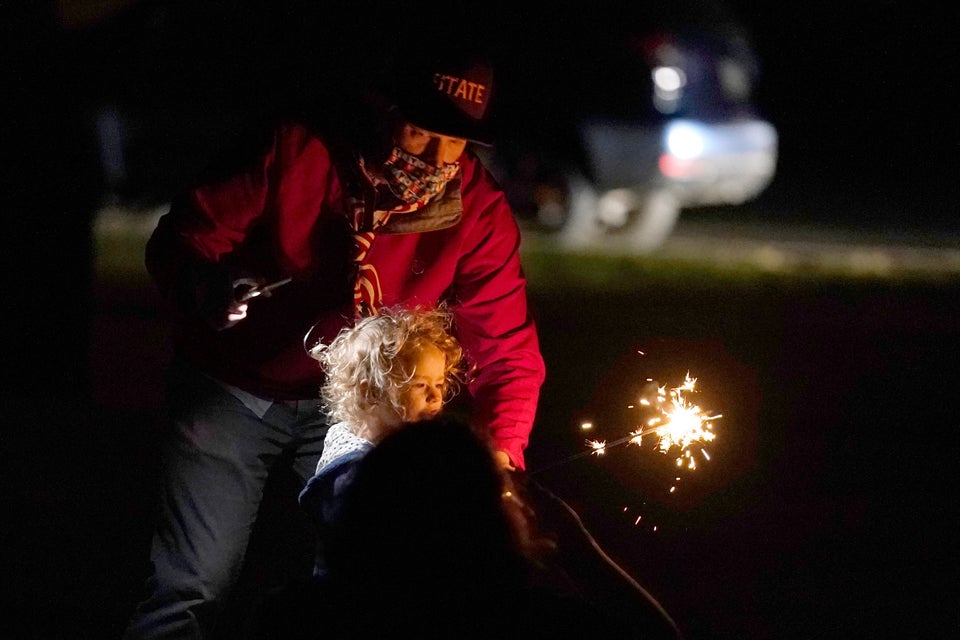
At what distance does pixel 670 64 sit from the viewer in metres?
11.1

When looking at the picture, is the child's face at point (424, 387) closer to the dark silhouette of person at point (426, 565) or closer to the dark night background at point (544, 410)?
the dark night background at point (544, 410)

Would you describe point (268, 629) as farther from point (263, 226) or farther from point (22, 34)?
point (22, 34)

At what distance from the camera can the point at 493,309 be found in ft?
11.4

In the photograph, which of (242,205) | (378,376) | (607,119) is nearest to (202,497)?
(378,376)

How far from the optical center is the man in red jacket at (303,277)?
3119 mm

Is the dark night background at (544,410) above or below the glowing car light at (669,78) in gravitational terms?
below

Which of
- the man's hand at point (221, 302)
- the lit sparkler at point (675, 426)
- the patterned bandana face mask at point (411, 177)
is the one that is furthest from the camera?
the patterned bandana face mask at point (411, 177)

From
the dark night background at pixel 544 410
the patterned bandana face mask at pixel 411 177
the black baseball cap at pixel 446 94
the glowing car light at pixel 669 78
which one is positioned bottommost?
the dark night background at pixel 544 410

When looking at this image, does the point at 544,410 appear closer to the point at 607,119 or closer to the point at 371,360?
the point at 371,360

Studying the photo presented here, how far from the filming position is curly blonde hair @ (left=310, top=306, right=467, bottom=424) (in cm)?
325

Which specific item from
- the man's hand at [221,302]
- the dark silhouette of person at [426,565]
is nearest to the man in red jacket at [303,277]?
the man's hand at [221,302]

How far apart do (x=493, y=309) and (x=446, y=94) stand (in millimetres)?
696

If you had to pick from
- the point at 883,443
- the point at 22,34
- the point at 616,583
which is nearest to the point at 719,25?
the point at 883,443

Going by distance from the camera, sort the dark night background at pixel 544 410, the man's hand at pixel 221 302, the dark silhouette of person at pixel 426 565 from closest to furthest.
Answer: the dark silhouette of person at pixel 426 565, the man's hand at pixel 221 302, the dark night background at pixel 544 410
